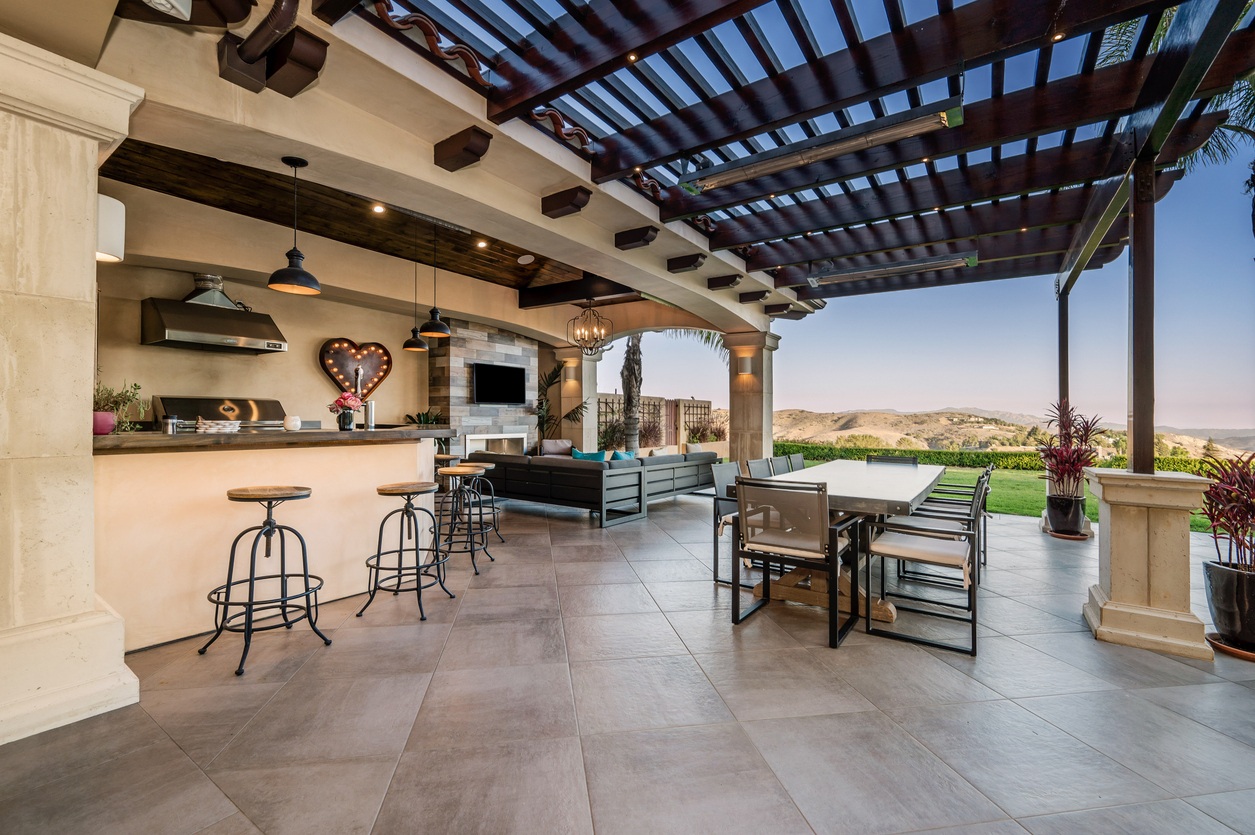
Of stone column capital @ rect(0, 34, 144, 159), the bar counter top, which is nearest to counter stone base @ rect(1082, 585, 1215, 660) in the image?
the bar counter top

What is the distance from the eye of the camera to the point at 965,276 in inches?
238

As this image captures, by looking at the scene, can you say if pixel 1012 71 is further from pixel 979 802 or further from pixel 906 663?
pixel 979 802

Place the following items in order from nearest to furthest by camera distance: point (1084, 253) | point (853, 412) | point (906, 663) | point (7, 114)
A: 1. point (7, 114)
2. point (906, 663)
3. point (1084, 253)
4. point (853, 412)

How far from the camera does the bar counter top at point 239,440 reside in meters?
2.42

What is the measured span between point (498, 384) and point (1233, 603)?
8029 millimetres

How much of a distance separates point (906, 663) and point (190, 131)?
4427 millimetres

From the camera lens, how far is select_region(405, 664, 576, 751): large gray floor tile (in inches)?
75.2

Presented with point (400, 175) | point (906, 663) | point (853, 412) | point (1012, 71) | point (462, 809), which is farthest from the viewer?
point (853, 412)

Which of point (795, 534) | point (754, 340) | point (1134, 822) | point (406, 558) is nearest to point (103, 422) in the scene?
point (406, 558)

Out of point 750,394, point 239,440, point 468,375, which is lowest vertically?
point 239,440

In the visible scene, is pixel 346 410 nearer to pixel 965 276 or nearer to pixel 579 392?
pixel 579 392

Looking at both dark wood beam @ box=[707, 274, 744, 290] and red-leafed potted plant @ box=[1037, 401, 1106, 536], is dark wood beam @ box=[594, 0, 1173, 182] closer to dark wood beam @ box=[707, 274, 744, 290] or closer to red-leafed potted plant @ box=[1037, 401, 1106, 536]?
dark wood beam @ box=[707, 274, 744, 290]

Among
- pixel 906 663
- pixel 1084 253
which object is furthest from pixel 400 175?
pixel 1084 253

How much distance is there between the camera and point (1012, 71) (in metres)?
2.93
